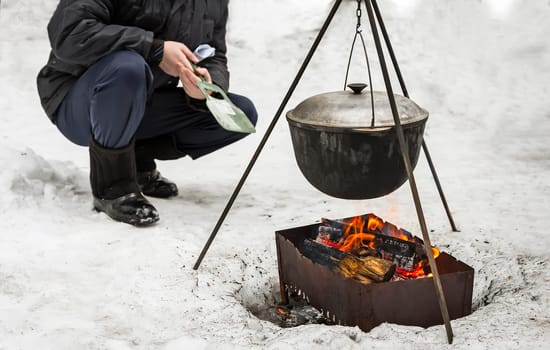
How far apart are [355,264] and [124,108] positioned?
145cm

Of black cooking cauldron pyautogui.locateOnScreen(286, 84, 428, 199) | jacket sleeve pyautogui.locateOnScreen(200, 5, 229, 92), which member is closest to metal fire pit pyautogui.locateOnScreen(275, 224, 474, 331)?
black cooking cauldron pyautogui.locateOnScreen(286, 84, 428, 199)

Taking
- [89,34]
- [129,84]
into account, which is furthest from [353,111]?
→ [89,34]

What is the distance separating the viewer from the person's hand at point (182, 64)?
127 inches

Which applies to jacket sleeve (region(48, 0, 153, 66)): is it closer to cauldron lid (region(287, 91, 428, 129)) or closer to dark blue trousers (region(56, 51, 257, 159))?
dark blue trousers (region(56, 51, 257, 159))

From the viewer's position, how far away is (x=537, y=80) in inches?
254

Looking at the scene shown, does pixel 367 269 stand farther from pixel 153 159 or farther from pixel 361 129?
pixel 153 159

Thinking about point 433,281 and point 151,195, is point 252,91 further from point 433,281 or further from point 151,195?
point 433,281

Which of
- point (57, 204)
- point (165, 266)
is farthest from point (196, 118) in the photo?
point (165, 266)

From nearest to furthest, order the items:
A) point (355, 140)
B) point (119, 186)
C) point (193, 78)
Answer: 1. point (355, 140)
2. point (193, 78)
3. point (119, 186)

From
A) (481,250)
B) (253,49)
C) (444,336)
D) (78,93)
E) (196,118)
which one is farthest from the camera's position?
(253,49)

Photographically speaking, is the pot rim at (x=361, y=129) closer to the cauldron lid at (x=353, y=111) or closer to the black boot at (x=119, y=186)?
the cauldron lid at (x=353, y=111)

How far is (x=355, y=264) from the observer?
2.61 metres

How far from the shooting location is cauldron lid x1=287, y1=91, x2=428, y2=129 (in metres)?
2.55

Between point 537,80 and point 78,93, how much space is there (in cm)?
462
